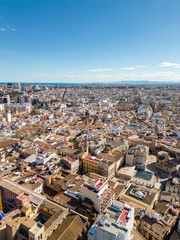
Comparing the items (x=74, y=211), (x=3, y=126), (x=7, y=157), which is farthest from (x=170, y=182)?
(x=3, y=126)

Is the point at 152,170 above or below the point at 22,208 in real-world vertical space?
below

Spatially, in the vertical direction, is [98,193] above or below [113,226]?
above

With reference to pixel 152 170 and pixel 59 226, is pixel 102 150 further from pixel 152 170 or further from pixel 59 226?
pixel 59 226

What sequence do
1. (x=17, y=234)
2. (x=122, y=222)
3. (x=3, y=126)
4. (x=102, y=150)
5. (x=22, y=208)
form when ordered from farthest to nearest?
(x=3, y=126) < (x=102, y=150) < (x=22, y=208) < (x=17, y=234) < (x=122, y=222)

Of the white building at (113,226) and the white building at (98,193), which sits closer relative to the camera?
the white building at (113,226)

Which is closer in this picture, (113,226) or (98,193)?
(113,226)

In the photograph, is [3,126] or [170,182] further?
[3,126]

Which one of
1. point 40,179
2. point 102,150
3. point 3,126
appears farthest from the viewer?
point 3,126

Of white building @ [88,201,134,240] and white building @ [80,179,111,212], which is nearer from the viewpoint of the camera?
white building @ [88,201,134,240]
